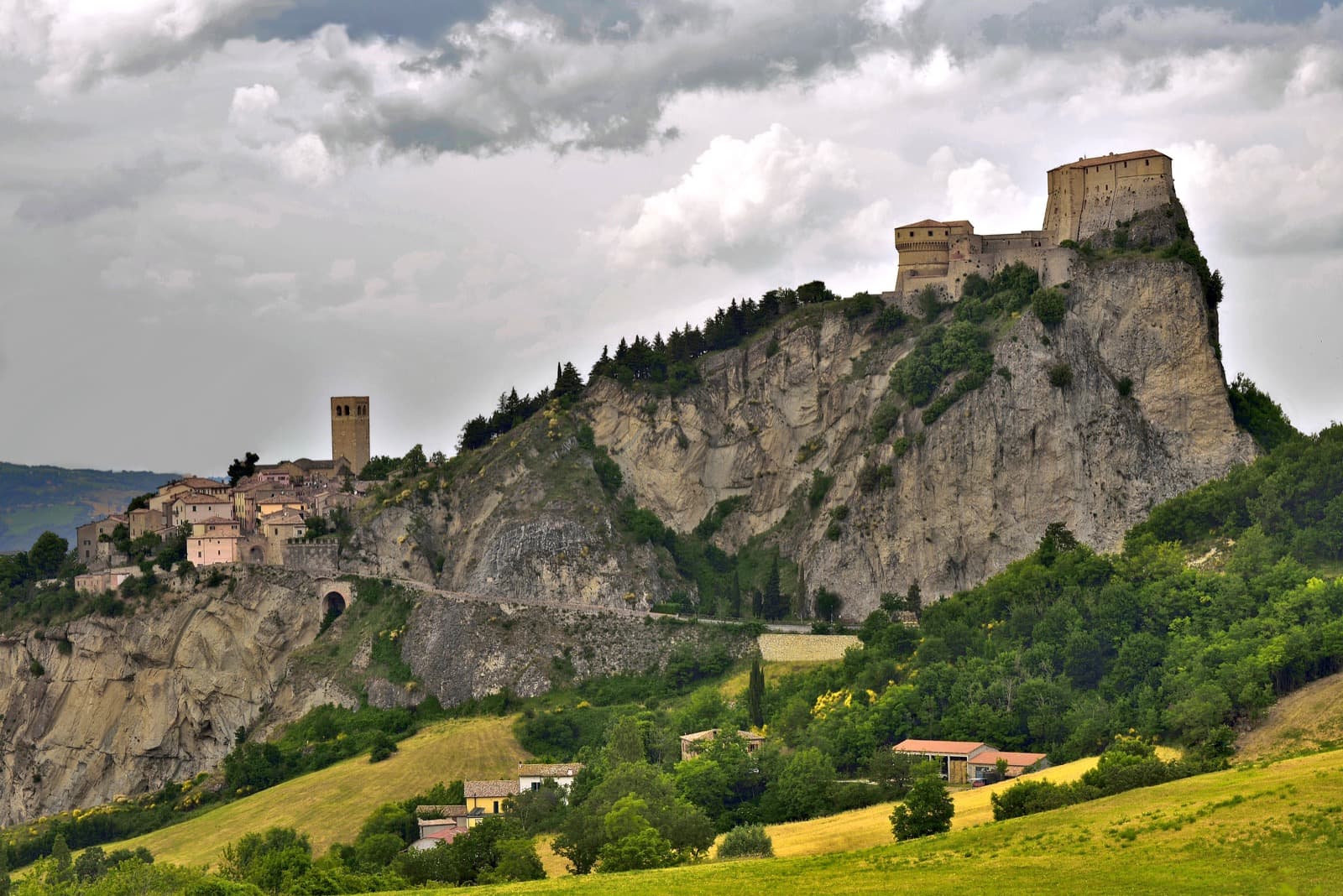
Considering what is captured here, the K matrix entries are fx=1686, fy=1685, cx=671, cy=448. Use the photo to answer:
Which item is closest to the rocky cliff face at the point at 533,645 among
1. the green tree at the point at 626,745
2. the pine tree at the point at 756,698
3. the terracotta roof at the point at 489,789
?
the pine tree at the point at 756,698

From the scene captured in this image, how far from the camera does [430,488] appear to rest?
4109 inches

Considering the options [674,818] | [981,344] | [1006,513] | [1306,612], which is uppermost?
[981,344]

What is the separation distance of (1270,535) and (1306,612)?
29.4 ft

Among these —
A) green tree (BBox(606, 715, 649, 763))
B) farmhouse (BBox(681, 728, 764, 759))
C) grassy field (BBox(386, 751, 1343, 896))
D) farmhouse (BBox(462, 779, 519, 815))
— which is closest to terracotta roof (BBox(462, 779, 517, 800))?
farmhouse (BBox(462, 779, 519, 815))

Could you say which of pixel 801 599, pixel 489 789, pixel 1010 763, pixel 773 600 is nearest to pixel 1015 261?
pixel 801 599

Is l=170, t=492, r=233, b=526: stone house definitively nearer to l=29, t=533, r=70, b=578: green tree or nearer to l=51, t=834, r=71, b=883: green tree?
l=29, t=533, r=70, b=578: green tree

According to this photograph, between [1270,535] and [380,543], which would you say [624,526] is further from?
[1270,535]

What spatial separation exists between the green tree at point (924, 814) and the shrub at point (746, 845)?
4.32m

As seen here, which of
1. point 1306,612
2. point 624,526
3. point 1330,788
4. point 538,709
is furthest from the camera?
point 624,526

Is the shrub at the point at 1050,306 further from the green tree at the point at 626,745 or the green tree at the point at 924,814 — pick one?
the green tree at the point at 924,814

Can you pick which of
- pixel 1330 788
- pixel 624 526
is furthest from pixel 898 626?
pixel 1330 788

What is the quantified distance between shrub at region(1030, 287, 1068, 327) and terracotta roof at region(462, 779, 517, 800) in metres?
38.2

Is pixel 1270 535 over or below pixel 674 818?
over

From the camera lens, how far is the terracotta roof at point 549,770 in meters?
73.8
